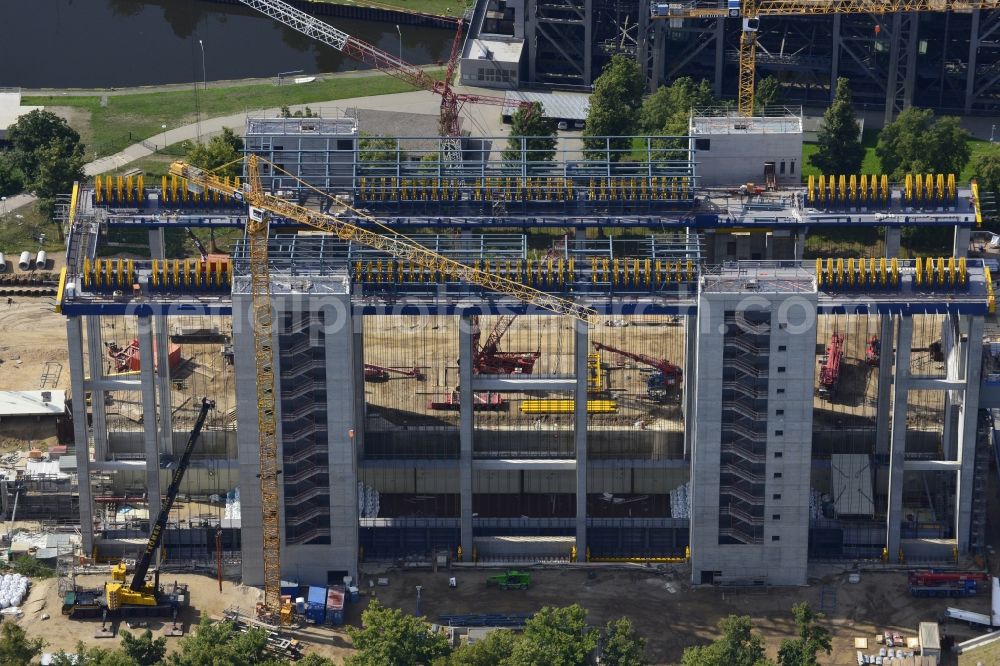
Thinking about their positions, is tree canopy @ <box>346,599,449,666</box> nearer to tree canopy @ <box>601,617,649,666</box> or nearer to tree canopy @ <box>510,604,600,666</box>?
tree canopy @ <box>510,604,600,666</box>

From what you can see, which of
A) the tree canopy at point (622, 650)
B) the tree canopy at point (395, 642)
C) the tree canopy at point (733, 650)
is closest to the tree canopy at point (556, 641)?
the tree canopy at point (622, 650)

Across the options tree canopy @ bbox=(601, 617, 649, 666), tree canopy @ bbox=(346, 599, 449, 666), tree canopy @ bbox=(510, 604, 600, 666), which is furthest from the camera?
tree canopy @ bbox=(601, 617, 649, 666)

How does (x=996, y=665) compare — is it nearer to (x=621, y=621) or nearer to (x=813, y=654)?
(x=813, y=654)

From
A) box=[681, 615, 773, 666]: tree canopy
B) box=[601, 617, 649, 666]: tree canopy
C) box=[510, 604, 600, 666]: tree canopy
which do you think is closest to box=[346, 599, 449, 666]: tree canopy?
box=[510, 604, 600, 666]: tree canopy

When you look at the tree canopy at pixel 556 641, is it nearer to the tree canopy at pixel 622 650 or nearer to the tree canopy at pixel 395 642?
the tree canopy at pixel 622 650

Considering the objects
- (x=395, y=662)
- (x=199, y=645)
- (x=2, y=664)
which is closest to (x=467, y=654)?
(x=395, y=662)
